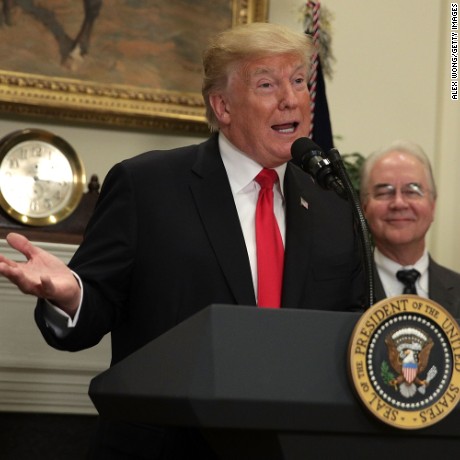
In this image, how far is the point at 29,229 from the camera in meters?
3.94

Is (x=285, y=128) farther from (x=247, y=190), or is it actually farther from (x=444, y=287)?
(x=444, y=287)

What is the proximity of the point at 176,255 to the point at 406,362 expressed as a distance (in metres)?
0.91

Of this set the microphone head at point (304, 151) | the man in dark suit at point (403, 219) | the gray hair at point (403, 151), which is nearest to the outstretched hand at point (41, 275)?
the microphone head at point (304, 151)

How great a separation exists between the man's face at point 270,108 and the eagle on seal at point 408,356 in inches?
41.2

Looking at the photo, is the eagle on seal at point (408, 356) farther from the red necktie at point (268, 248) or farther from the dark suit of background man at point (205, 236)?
the red necktie at point (268, 248)

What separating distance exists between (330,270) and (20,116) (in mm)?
2200

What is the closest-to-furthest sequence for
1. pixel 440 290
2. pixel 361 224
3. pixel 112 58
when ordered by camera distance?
pixel 361 224, pixel 440 290, pixel 112 58

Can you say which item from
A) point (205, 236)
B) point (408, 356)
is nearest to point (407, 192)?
point (205, 236)

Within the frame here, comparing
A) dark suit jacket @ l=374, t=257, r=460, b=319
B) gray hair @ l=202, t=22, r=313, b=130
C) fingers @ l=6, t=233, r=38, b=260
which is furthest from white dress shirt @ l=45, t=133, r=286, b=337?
dark suit jacket @ l=374, t=257, r=460, b=319

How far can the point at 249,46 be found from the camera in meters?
2.74

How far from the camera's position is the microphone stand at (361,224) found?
1.94 metres

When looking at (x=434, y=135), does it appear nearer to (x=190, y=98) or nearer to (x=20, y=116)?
(x=190, y=98)

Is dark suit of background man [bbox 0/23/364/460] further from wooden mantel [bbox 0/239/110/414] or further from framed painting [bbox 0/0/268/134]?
framed painting [bbox 0/0/268/134]

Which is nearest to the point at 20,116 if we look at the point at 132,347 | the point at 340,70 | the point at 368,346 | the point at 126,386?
the point at 340,70
